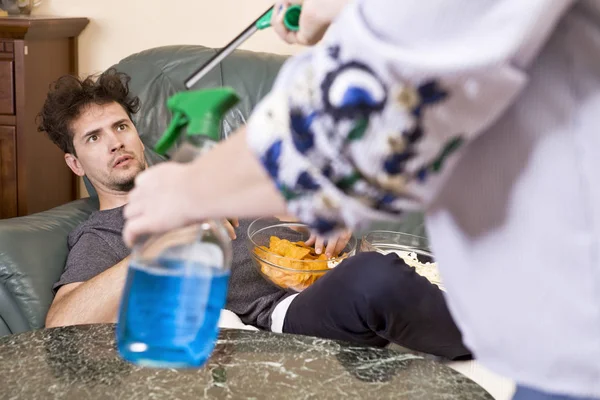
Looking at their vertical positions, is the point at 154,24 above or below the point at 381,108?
below

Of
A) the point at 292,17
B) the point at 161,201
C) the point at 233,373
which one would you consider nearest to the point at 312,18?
the point at 292,17

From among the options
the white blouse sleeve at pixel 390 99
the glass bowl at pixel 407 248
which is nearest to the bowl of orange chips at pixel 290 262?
the glass bowl at pixel 407 248

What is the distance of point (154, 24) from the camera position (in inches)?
132

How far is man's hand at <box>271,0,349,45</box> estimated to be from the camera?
790 millimetres

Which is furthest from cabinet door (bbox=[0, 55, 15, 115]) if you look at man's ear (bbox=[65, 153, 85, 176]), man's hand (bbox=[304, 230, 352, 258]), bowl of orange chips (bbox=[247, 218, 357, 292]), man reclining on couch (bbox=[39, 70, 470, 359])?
man's hand (bbox=[304, 230, 352, 258])

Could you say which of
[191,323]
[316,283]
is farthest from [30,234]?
[191,323]

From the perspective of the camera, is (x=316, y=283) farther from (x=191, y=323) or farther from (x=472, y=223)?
(x=472, y=223)

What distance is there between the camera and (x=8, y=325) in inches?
80.2

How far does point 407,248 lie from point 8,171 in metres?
1.51

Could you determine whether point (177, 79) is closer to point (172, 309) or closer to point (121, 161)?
point (121, 161)

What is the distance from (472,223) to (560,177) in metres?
0.08

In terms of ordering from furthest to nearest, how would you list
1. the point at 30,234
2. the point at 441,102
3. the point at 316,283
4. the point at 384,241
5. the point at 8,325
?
the point at 384,241 → the point at 30,234 → the point at 8,325 → the point at 316,283 → the point at 441,102

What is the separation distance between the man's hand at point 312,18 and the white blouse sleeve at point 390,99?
8.5 inches

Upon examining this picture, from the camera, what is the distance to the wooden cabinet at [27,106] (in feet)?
9.08
